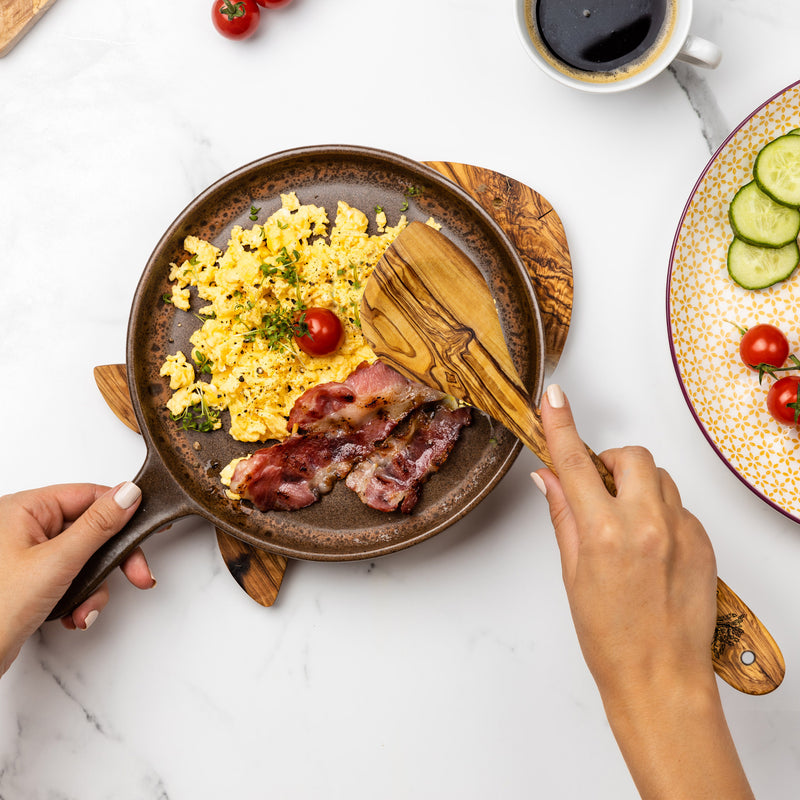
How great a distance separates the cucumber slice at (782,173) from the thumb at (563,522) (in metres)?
1.19

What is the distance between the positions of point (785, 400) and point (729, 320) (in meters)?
0.32

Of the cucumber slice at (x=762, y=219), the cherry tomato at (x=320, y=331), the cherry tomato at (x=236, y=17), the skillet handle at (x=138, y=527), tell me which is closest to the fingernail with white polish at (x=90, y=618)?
the skillet handle at (x=138, y=527)

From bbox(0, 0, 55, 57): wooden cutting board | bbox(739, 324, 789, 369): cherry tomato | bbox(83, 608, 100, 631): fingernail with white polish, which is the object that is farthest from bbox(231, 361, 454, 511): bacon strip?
bbox(0, 0, 55, 57): wooden cutting board

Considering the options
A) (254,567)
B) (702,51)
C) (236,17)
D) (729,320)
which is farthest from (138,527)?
(702,51)

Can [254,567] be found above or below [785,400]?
above

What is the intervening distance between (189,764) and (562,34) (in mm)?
2808

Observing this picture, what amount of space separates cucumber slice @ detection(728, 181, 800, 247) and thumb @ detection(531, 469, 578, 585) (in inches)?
42.5

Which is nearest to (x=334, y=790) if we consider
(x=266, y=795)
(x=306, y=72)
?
(x=266, y=795)

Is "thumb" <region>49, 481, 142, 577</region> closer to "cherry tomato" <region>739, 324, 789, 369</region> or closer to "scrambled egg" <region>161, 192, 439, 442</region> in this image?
"scrambled egg" <region>161, 192, 439, 442</region>

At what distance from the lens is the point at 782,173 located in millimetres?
2252

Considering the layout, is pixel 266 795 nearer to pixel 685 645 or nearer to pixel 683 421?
pixel 685 645

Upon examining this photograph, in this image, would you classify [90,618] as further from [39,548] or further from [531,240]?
[531,240]

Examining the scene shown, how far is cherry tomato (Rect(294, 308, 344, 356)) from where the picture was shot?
2283 millimetres

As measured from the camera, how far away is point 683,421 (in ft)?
8.09
